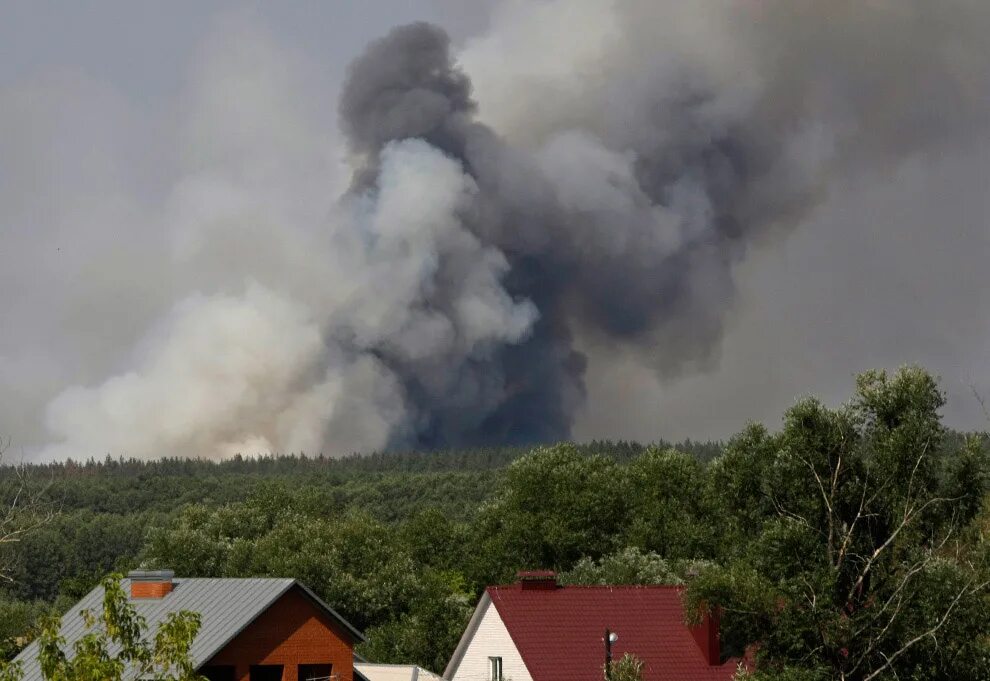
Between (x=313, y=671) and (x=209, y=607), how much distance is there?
3051 mm

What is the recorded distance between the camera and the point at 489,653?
43.4 m

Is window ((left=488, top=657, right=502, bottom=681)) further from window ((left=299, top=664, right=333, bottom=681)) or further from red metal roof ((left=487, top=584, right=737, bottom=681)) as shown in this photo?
window ((left=299, top=664, right=333, bottom=681))

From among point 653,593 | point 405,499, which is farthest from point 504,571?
point 405,499

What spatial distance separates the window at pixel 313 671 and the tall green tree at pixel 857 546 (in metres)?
9.10

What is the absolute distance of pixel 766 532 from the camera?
113ft

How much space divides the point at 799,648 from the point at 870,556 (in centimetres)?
298

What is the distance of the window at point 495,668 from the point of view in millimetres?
42969

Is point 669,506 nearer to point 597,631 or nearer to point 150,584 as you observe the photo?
point 597,631

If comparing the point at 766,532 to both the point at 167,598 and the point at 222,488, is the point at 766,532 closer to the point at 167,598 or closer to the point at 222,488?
the point at 167,598

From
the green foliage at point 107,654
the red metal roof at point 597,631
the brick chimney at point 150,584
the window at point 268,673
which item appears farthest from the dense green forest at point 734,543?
the window at point 268,673

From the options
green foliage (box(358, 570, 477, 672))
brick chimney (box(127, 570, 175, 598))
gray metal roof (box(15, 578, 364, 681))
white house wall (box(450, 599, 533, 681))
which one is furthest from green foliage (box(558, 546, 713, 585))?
brick chimney (box(127, 570, 175, 598))

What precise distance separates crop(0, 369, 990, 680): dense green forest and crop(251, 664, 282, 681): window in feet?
22.0

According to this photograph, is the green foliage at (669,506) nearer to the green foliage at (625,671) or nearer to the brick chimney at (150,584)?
the green foliage at (625,671)

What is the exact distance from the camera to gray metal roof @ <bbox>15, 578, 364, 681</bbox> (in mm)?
35250
